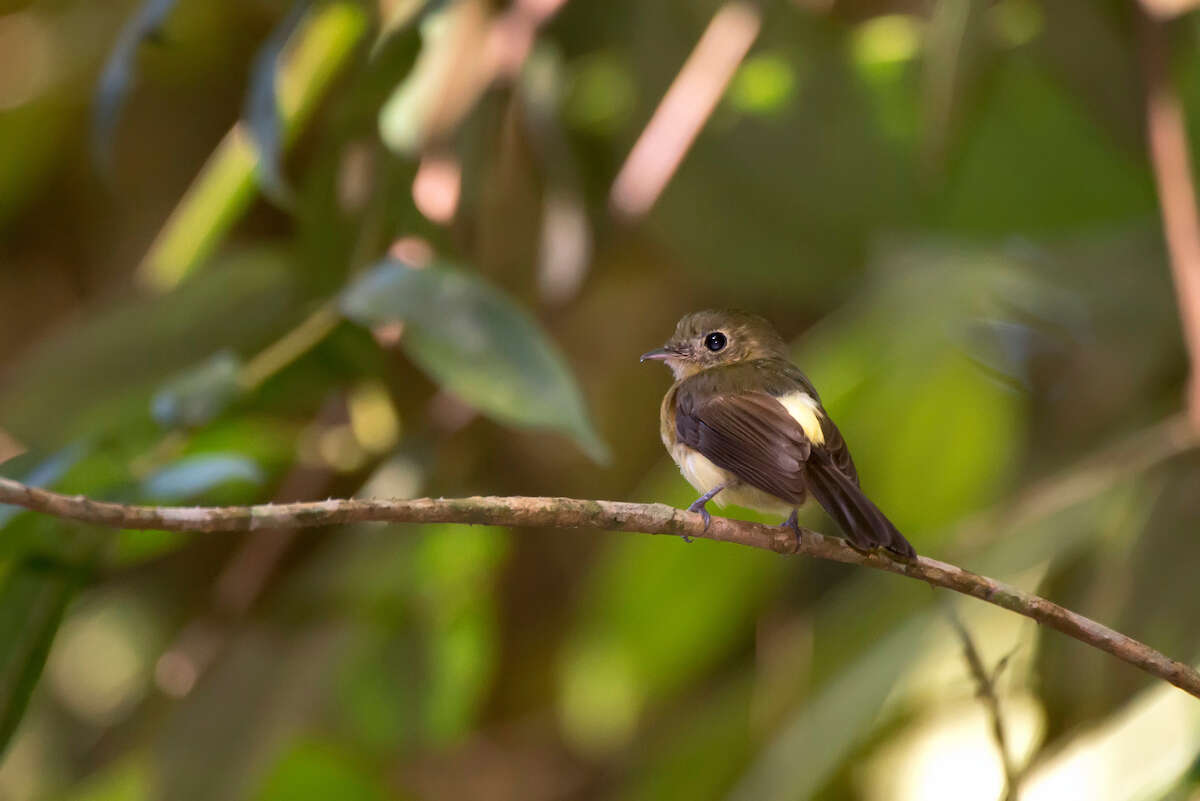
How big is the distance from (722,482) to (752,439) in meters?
0.11

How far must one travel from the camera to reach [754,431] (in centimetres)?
175

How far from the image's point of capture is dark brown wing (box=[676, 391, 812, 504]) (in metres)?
1.66

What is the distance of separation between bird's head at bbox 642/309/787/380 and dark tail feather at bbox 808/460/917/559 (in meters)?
0.50

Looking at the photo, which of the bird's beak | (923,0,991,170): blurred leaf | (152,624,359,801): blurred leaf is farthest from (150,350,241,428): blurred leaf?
(923,0,991,170): blurred leaf

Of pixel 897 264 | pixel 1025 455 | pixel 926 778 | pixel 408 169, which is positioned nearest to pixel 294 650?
pixel 408 169

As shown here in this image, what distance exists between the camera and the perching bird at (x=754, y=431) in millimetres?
1606

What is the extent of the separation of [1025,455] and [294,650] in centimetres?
187

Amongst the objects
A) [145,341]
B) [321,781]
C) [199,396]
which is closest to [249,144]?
[145,341]

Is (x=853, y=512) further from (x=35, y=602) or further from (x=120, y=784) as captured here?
(x=120, y=784)

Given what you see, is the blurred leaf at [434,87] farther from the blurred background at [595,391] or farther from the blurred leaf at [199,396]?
the blurred leaf at [199,396]

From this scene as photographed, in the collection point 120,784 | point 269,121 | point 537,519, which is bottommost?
point 537,519

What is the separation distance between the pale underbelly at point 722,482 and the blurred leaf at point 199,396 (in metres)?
0.65

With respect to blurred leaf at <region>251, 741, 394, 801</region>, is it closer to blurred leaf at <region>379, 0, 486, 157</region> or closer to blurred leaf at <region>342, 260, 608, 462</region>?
blurred leaf at <region>342, 260, 608, 462</region>

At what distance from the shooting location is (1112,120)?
2703mm
